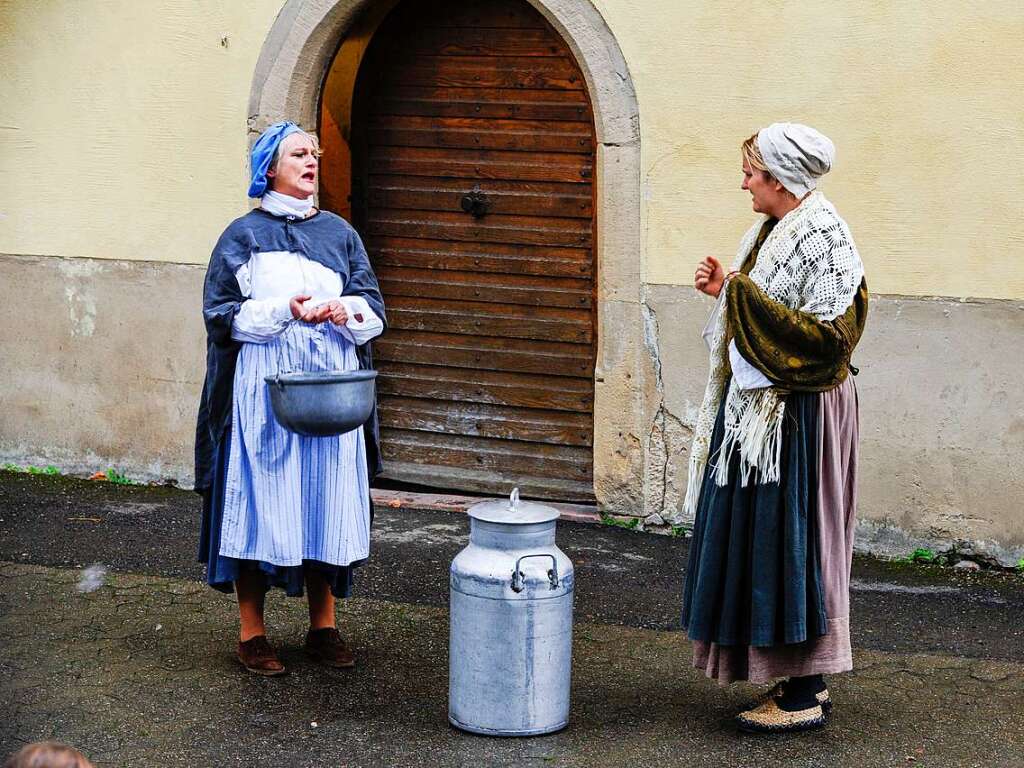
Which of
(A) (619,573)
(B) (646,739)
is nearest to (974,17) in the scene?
(A) (619,573)

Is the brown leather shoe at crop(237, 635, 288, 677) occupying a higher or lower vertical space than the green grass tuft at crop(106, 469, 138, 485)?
lower

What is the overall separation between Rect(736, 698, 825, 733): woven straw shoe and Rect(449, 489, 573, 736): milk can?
0.57m

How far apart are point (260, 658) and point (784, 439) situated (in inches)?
76.3

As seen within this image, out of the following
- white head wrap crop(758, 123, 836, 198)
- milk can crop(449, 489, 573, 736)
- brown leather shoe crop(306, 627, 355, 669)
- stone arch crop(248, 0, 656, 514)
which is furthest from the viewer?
stone arch crop(248, 0, 656, 514)

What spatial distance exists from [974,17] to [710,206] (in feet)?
4.42

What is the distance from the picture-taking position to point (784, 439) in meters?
4.42

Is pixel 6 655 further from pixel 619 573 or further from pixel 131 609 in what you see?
pixel 619 573

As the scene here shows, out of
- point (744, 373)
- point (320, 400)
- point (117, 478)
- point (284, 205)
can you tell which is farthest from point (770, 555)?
point (117, 478)

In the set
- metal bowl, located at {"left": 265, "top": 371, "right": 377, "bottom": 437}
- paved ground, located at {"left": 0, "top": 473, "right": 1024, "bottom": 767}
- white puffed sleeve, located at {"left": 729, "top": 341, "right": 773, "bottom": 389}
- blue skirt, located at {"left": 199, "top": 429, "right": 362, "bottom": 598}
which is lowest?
paved ground, located at {"left": 0, "top": 473, "right": 1024, "bottom": 767}

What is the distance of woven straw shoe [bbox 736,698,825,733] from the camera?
4.61m

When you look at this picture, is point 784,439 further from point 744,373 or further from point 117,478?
point 117,478

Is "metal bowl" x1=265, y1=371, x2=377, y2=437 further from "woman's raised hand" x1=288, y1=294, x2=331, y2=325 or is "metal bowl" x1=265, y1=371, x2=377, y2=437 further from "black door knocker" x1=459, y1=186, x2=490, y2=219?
"black door knocker" x1=459, y1=186, x2=490, y2=219

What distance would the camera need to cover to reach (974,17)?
6.23 m

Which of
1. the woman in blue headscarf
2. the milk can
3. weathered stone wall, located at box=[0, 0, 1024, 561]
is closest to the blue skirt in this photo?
the woman in blue headscarf
